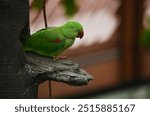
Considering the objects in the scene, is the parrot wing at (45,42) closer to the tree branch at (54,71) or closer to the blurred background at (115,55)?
the tree branch at (54,71)

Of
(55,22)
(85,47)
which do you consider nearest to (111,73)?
(85,47)

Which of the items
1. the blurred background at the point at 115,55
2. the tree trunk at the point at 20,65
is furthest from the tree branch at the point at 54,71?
the blurred background at the point at 115,55

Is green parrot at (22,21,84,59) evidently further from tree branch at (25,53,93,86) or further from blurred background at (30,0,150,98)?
blurred background at (30,0,150,98)

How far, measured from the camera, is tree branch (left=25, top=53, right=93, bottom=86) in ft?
1.36

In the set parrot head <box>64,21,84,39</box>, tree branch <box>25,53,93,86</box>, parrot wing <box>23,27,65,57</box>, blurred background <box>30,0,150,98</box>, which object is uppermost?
blurred background <box>30,0,150,98</box>

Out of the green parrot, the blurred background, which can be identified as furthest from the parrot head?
the blurred background

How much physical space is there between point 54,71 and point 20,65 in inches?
1.2

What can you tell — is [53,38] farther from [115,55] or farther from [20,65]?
[115,55]

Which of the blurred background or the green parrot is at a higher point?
the blurred background

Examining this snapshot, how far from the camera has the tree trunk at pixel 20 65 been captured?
0.40 meters

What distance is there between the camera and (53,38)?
1.39 ft

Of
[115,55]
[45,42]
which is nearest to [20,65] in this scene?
[45,42]

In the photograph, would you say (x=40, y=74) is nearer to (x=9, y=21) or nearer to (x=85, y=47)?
(x=9, y=21)

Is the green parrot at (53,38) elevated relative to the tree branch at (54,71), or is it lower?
elevated
